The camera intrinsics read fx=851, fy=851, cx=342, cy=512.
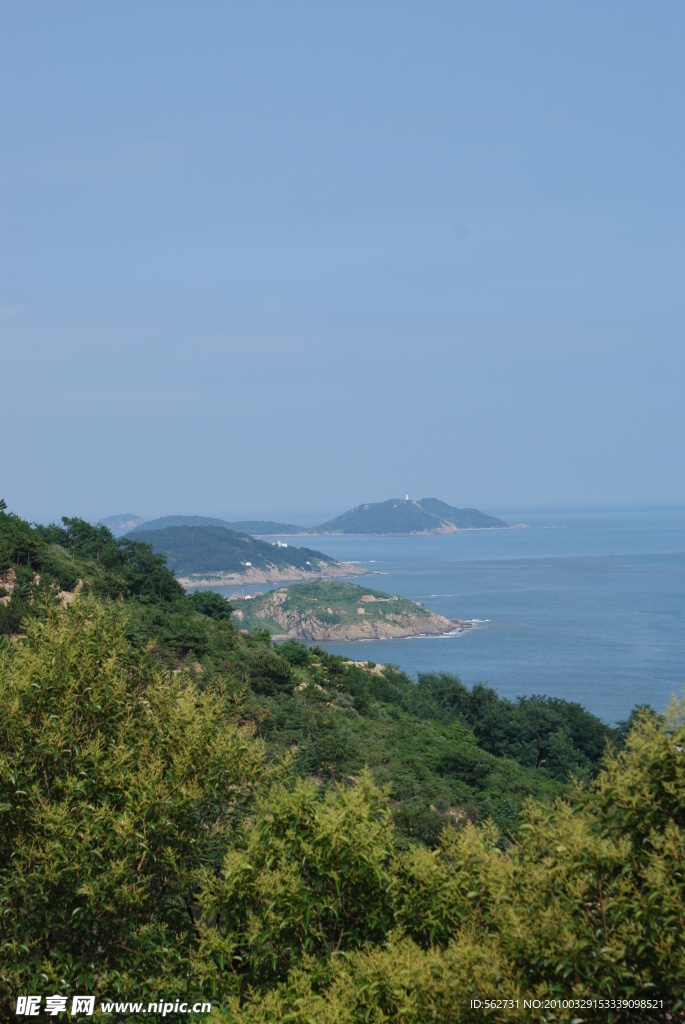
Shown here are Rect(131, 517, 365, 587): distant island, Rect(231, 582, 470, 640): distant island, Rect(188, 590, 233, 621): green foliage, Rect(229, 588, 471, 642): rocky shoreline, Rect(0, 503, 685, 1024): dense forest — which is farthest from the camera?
Rect(131, 517, 365, 587): distant island

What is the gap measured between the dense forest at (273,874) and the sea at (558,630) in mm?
37697

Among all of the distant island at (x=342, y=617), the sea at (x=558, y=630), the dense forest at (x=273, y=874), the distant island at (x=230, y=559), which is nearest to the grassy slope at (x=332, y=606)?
the distant island at (x=342, y=617)

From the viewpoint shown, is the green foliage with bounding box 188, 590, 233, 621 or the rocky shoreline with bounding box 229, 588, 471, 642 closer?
the green foliage with bounding box 188, 590, 233, 621

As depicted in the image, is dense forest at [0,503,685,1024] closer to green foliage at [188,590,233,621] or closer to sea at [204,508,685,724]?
green foliage at [188,590,233,621]

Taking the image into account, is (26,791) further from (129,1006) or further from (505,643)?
(505,643)

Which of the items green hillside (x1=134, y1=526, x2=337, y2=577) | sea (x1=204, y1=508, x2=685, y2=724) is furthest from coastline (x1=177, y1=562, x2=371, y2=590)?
sea (x1=204, y1=508, x2=685, y2=724)

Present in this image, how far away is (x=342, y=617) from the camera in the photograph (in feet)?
328

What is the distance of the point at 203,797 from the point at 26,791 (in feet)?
4.85

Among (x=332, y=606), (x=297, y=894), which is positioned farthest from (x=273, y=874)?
(x=332, y=606)

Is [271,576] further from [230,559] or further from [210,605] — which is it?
[210,605]

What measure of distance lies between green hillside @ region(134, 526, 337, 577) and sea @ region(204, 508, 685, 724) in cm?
1180

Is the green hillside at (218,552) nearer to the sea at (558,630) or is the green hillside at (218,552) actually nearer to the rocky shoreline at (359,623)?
the sea at (558,630)

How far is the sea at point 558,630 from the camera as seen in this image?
6594 centimetres

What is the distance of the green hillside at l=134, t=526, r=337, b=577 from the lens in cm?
15962
